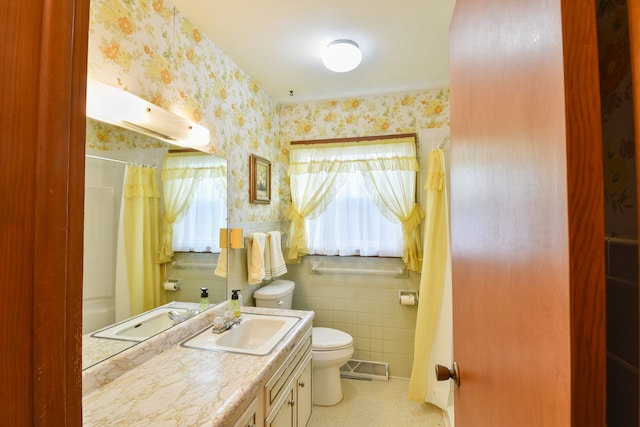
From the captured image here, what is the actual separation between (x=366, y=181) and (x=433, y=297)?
1.11 meters

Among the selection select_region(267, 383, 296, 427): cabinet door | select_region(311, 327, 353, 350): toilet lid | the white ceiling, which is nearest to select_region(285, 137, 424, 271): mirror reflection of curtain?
the white ceiling

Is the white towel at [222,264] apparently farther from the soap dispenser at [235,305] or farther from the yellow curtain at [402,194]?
the yellow curtain at [402,194]

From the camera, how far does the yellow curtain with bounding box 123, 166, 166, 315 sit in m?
1.20

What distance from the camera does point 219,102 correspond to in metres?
1.85

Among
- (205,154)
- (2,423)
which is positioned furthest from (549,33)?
(205,154)

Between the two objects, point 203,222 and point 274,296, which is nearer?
point 203,222

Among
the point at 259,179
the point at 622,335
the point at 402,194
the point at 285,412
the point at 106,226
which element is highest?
the point at 259,179

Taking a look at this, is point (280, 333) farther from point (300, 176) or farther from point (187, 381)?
point (300, 176)

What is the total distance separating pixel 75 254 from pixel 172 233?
1112 mm

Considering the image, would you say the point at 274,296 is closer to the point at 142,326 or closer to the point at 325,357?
the point at 325,357

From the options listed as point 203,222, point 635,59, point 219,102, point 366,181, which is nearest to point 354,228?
point 366,181

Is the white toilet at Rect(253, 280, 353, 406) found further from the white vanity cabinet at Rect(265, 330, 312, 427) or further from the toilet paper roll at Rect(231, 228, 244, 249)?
the toilet paper roll at Rect(231, 228, 244, 249)

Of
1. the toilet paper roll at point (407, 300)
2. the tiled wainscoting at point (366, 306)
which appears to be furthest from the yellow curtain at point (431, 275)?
the tiled wainscoting at point (366, 306)

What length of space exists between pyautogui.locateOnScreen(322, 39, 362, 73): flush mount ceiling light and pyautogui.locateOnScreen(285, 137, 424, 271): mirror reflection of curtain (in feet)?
2.71
